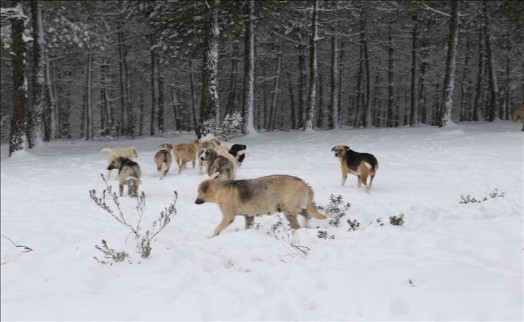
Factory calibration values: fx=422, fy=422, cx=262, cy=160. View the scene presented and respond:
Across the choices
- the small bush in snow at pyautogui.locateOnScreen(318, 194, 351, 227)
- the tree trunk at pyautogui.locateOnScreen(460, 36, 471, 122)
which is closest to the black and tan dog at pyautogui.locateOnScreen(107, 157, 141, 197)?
the small bush in snow at pyautogui.locateOnScreen(318, 194, 351, 227)

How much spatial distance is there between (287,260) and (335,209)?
2.93 metres

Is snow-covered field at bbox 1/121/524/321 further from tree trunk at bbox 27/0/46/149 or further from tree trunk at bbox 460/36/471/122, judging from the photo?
tree trunk at bbox 460/36/471/122

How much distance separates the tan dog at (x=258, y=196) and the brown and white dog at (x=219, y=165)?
10.6ft

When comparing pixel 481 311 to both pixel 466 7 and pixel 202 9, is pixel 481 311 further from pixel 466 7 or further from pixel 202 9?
pixel 466 7

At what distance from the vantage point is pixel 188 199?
10547 millimetres

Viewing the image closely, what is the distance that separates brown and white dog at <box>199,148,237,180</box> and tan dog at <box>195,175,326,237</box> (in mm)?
3228

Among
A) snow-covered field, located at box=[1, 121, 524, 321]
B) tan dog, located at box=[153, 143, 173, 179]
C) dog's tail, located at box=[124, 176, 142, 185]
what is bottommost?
snow-covered field, located at box=[1, 121, 524, 321]

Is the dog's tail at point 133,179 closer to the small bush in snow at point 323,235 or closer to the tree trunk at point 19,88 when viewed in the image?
the small bush in snow at point 323,235

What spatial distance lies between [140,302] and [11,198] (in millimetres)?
8407

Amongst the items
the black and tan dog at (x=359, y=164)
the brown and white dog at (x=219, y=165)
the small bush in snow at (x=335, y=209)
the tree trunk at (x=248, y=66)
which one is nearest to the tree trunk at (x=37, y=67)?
the tree trunk at (x=248, y=66)

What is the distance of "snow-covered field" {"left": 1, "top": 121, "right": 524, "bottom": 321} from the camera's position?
4.54 meters

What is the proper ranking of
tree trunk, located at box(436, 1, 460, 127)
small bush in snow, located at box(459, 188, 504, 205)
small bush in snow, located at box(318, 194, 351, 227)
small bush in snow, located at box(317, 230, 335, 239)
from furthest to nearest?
tree trunk, located at box(436, 1, 460, 127) < small bush in snow, located at box(459, 188, 504, 205) < small bush in snow, located at box(318, 194, 351, 227) < small bush in snow, located at box(317, 230, 335, 239)

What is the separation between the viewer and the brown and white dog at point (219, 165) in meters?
10.8

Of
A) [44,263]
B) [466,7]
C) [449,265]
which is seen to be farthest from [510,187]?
[466,7]
